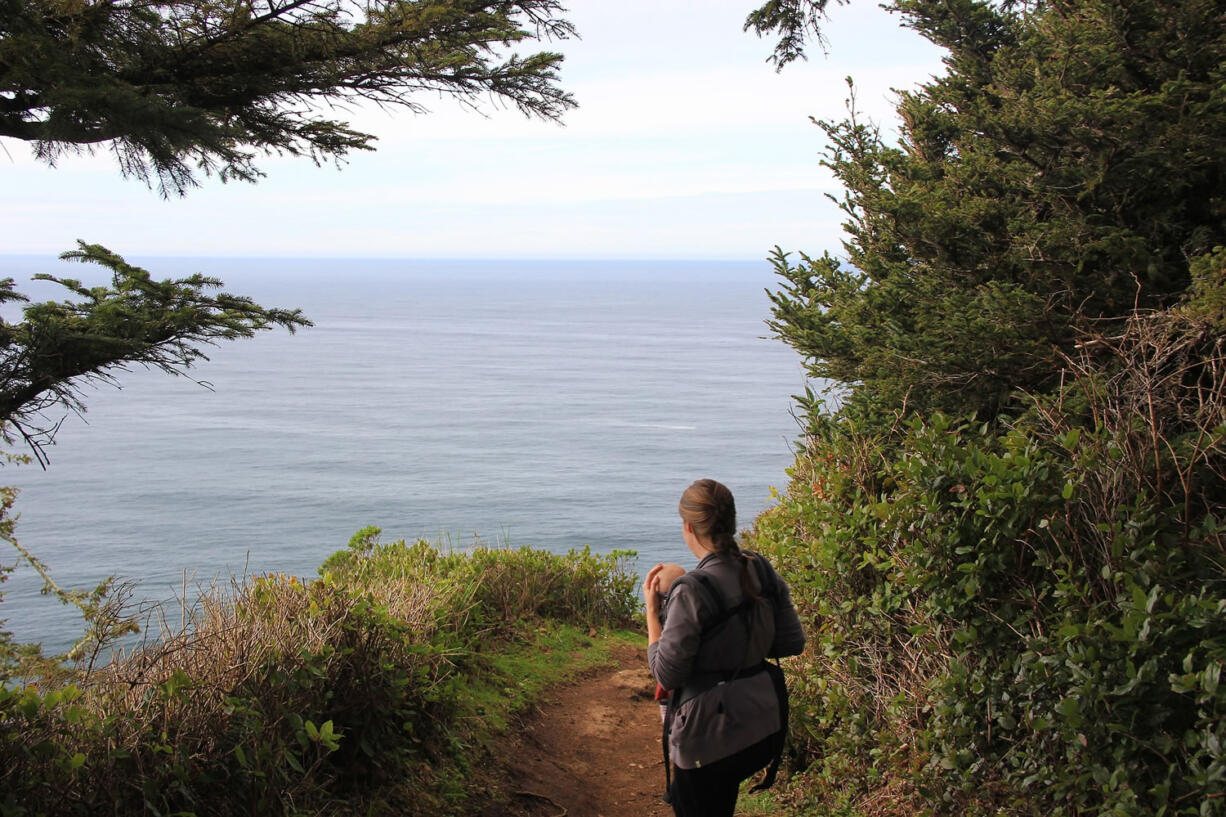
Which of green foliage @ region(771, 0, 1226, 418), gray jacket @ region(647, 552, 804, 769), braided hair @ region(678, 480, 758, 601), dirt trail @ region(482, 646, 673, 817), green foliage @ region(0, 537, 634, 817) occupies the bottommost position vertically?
dirt trail @ region(482, 646, 673, 817)

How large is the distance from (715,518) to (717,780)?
36.8 inches

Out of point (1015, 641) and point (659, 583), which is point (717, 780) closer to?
point (659, 583)

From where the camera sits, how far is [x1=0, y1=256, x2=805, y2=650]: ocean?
44.3 m

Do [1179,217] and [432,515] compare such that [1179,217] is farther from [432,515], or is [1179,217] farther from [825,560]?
[432,515]

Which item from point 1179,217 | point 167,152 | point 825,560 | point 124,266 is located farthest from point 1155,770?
point 124,266

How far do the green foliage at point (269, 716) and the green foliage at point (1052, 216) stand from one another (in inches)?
134

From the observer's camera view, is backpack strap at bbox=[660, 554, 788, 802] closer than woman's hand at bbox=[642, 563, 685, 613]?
Yes

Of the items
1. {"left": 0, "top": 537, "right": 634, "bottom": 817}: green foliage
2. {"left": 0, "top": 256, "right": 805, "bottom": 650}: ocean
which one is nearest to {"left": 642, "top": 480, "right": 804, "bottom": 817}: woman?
{"left": 0, "top": 537, "right": 634, "bottom": 817}: green foliage

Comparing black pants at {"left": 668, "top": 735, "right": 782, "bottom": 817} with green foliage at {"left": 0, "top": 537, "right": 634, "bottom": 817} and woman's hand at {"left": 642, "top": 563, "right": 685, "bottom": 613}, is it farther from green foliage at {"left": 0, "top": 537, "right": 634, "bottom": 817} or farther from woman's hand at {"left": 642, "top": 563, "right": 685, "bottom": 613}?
green foliage at {"left": 0, "top": 537, "right": 634, "bottom": 817}

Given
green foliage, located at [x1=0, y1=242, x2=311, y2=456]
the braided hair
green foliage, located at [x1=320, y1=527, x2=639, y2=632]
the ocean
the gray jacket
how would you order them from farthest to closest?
the ocean < green foliage, located at [x1=320, y1=527, x2=639, y2=632] < green foliage, located at [x1=0, y1=242, x2=311, y2=456] < the braided hair < the gray jacket

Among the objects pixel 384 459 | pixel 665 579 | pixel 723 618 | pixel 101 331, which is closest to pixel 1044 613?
pixel 723 618

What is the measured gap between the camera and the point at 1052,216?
20.4 feet

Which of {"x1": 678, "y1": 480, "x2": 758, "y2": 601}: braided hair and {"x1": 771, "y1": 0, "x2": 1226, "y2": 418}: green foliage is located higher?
{"x1": 771, "y1": 0, "x2": 1226, "y2": 418}: green foliage

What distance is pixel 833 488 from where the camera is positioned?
19.0 ft
